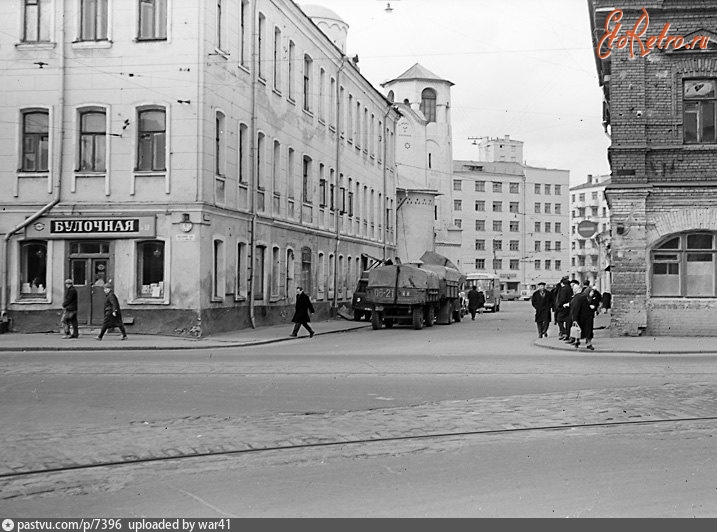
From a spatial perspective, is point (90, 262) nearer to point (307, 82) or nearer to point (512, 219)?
point (307, 82)

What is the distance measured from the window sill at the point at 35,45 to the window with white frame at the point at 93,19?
3.22 feet

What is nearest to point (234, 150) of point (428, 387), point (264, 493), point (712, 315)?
point (712, 315)

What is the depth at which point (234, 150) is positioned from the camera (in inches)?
1227

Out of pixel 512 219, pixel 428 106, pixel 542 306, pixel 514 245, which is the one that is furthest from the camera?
pixel 514 245

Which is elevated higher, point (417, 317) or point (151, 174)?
point (151, 174)

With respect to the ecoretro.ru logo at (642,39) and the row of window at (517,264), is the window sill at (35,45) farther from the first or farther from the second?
the row of window at (517,264)

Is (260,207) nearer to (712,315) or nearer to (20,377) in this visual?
(712,315)

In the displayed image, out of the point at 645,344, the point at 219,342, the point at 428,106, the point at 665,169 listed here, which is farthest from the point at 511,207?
the point at 219,342

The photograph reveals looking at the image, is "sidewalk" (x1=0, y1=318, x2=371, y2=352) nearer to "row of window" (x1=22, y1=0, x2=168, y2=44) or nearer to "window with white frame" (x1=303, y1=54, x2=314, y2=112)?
"row of window" (x1=22, y1=0, x2=168, y2=44)

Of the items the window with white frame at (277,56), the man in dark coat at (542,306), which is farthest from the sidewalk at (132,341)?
the window with white frame at (277,56)

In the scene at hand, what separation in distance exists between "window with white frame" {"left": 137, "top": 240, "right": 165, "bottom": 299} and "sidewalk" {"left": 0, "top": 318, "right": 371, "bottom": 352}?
144 cm

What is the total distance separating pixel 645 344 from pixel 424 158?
169 feet

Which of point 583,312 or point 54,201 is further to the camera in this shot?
point 54,201

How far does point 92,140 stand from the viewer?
2852cm
